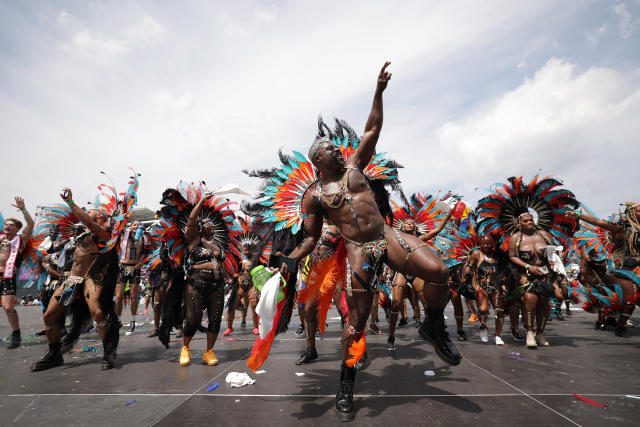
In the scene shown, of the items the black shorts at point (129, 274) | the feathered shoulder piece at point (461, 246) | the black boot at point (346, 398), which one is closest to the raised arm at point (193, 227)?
the black boot at point (346, 398)

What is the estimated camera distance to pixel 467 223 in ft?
22.6

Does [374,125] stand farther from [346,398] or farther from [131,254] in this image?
[131,254]

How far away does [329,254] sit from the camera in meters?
3.52

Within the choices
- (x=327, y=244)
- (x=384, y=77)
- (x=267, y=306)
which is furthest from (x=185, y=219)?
(x=384, y=77)

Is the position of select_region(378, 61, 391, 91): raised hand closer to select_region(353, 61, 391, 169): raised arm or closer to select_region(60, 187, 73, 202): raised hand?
select_region(353, 61, 391, 169): raised arm

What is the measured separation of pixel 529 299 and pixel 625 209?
2.04 metres

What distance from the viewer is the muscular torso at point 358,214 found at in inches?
114

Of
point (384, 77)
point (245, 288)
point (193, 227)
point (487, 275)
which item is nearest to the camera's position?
point (384, 77)

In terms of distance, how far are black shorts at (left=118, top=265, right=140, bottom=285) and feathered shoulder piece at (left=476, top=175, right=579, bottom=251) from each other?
6.96 metres

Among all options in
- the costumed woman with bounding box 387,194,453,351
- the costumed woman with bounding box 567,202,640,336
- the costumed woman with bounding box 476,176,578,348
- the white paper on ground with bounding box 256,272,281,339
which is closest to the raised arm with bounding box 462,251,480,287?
the costumed woman with bounding box 476,176,578,348

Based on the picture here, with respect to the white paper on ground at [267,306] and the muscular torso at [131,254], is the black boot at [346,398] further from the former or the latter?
the muscular torso at [131,254]

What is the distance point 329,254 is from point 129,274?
5781 mm

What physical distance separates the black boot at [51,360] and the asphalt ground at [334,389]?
130 millimetres

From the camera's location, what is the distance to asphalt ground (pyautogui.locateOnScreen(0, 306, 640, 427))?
2531mm
